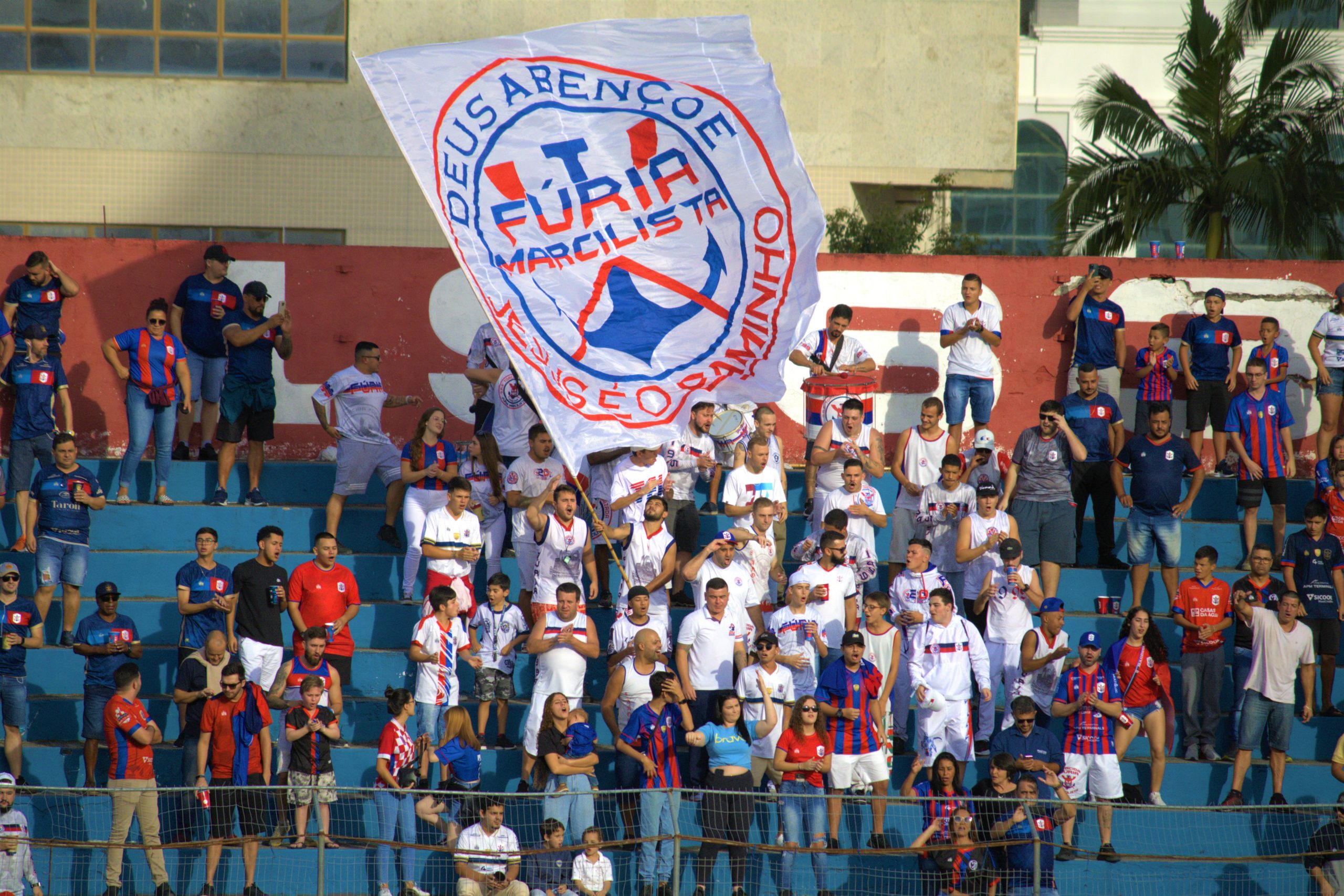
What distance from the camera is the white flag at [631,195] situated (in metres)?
10.5

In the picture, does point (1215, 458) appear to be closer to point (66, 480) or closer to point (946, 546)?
point (946, 546)

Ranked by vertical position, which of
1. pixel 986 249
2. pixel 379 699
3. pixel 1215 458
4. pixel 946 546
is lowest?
pixel 379 699

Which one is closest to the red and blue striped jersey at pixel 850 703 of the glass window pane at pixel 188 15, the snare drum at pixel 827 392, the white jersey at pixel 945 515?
the white jersey at pixel 945 515

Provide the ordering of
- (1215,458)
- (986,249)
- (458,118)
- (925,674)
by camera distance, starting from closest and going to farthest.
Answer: (458,118), (925,674), (1215,458), (986,249)

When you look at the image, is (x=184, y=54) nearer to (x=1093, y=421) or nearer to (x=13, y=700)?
(x=13, y=700)

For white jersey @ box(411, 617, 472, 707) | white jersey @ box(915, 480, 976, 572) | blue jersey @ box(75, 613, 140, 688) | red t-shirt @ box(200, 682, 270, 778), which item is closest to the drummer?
white jersey @ box(915, 480, 976, 572)

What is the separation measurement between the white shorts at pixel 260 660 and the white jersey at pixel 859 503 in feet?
16.8

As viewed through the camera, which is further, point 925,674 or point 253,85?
point 253,85

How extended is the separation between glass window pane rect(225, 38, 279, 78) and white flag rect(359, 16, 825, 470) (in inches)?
457

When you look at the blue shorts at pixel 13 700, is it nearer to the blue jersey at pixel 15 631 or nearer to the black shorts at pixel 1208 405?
the blue jersey at pixel 15 631

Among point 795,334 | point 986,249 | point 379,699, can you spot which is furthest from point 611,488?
point 986,249

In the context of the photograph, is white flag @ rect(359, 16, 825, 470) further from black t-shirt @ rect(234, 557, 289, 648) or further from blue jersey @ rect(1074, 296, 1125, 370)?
blue jersey @ rect(1074, 296, 1125, 370)

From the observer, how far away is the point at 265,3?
21141mm

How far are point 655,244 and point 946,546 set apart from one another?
4.91 m
